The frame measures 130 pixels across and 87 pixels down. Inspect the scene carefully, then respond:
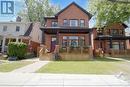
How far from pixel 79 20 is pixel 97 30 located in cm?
1011

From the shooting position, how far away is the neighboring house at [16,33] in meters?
43.5

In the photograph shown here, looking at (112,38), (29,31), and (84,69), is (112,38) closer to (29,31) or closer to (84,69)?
(29,31)

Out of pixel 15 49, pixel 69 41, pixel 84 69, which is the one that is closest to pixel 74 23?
pixel 69 41

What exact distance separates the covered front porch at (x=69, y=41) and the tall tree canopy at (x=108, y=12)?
6720mm

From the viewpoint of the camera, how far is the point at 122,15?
145 feet

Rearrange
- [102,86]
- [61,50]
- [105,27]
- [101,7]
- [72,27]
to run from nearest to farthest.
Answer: [102,86] → [61,50] → [72,27] → [101,7] → [105,27]

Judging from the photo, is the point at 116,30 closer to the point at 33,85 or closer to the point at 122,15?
the point at 122,15

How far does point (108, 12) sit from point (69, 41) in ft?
30.5

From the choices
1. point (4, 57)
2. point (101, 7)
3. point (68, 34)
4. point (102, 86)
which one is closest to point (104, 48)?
point (101, 7)

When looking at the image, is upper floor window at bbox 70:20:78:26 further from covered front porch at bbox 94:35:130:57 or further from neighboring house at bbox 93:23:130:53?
neighboring house at bbox 93:23:130:53

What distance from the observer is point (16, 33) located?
45500 millimetres

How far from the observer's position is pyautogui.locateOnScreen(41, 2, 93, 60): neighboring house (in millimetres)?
40406

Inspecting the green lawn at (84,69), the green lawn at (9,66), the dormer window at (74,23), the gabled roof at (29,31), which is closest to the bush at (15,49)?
the green lawn at (9,66)

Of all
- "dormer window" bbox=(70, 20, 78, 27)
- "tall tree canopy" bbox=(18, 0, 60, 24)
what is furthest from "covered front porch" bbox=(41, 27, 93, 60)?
"tall tree canopy" bbox=(18, 0, 60, 24)
